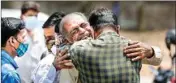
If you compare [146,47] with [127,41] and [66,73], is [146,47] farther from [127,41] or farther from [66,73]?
[66,73]

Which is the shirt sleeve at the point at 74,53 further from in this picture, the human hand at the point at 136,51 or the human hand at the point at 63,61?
the human hand at the point at 136,51

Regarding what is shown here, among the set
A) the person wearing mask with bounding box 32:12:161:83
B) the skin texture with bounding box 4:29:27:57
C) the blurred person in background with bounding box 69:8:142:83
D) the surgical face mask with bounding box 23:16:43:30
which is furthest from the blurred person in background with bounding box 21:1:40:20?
the blurred person in background with bounding box 69:8:142:83

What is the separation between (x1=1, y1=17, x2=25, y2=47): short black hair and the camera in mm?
3783

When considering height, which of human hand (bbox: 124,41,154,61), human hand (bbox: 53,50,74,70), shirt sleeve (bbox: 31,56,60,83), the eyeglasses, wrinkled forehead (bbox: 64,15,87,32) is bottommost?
shirt sleeve (bbox: 31,56,60,83)

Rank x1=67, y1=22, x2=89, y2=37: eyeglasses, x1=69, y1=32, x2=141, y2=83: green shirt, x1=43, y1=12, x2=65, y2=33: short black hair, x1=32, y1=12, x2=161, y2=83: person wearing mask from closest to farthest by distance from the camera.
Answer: x1=69, y1=32, x2=141, y2=83: green shirt
x1=32, y1=12, x2=161, y2=83: person wearing mask
x1=67, y1=22, x2=89, y2=37: eyeglasses
x1=43, y1=12, x2=65, y2=33: short black hair

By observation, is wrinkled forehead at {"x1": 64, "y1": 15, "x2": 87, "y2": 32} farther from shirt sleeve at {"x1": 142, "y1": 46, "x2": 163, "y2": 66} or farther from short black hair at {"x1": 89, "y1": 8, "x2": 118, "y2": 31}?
shirt sleeve at {"x1": 142, "y1": 46, "x2": 163, "y2": 66}

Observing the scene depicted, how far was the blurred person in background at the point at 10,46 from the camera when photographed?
367cm

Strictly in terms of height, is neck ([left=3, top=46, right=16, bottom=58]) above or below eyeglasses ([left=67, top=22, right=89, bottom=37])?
below

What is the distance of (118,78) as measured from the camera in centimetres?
351

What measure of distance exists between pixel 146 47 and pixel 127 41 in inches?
5.8

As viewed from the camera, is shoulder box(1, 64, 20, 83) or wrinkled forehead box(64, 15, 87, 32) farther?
wrinkled forehead box(64, 15, 87, 32)

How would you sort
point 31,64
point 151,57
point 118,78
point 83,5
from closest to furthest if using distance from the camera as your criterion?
point 118,78
point 151,57
point 31,64
point 83,5

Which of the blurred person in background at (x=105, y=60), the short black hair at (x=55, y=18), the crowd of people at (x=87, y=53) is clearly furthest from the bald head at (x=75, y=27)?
the short black hair at (x=55, y=18)

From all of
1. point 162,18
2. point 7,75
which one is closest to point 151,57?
point 7,75
